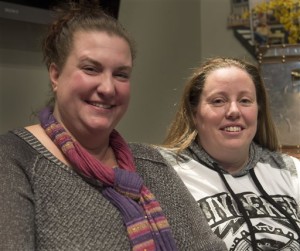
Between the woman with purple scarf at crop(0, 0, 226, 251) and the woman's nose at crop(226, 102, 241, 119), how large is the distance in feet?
1.56

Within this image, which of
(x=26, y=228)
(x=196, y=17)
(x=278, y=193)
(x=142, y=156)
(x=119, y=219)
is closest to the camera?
(x=26, y=228)

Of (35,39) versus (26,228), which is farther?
(35,39)

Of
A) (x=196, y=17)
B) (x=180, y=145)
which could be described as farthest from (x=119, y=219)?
(x=196, y=17)

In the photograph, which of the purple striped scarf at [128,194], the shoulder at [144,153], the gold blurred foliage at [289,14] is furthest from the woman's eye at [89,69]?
the gold blurred foliage at [289,14]

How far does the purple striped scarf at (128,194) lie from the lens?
1134 millimetres

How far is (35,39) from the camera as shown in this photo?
2.11 metres

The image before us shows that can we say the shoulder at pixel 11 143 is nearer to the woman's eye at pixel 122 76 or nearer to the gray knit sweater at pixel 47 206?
the gray knit sweater at pixel 47 206

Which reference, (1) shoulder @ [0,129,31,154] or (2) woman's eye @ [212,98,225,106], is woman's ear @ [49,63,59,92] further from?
(2) woman's eye @ [212,98,225,106]

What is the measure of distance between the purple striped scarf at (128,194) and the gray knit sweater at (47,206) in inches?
0.9

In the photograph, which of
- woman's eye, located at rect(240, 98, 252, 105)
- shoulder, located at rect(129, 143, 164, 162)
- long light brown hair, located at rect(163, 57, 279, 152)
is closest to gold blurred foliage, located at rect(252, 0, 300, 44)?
long light brown hair, located at rect(163, 57, 279, 152)

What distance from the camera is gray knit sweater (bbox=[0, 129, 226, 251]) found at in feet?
3.26

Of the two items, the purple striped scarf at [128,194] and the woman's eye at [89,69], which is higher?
the woman's eye at [89,69]

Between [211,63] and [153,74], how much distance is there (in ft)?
3.44

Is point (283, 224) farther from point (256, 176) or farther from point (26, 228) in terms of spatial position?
point (26, 228)
